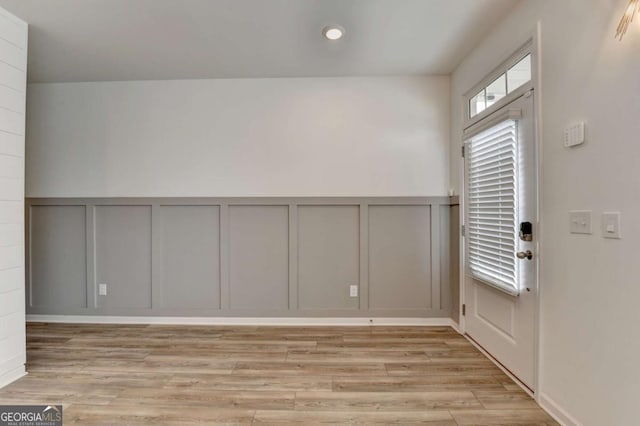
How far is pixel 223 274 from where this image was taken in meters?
3.27

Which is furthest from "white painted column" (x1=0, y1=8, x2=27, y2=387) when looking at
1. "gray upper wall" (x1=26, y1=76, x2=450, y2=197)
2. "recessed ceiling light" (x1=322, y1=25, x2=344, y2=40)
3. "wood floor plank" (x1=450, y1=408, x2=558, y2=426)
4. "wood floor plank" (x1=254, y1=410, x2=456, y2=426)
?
"wood floor plank" (x1=450, y1=408, x2=558, y2=426)

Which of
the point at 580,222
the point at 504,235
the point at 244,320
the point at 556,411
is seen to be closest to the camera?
the point at 580,222

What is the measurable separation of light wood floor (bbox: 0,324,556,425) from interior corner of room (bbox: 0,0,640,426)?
0.02 meters

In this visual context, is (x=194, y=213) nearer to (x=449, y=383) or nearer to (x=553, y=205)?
(x=449, y=383)

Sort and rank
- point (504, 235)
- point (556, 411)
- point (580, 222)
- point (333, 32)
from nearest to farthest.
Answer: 1. point (580, 222)
2. point (556, 411)
3. point (504, 235)
4. point (333, 32)

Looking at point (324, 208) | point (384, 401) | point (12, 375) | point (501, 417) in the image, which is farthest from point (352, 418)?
point (12, 375)

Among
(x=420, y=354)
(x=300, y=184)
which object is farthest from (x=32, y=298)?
(x=420, y=354)

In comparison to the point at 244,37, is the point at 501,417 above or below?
below

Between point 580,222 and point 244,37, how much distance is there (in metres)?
2.66

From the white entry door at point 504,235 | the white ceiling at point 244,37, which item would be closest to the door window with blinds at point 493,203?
the white entry door at point 504,235

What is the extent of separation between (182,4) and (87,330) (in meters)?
3.17

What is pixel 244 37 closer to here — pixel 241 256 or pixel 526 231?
pixel 241 256

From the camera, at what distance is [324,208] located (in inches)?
128

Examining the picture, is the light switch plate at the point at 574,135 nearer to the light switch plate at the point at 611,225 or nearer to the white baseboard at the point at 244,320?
the light switch plate at the point at 611,225
